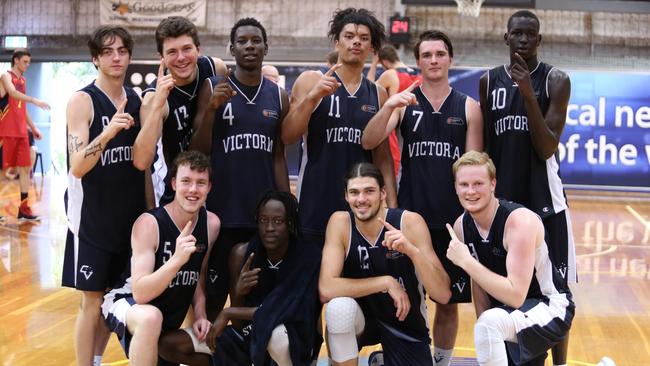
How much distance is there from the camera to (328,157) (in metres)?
3.93

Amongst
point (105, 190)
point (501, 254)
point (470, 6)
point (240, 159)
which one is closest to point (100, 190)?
point (105, 190)

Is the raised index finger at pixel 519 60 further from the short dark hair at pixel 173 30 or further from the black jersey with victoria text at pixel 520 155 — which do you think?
the short dark hair at pixel 173 30

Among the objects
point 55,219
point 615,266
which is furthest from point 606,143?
point 55,219

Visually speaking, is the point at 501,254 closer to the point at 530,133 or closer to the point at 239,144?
the point at 530,133

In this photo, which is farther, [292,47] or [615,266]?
[292,47]

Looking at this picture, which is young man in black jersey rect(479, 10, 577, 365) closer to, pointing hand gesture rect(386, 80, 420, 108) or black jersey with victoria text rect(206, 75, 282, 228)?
pointing hand gesture rect(386, 80, 420, 108)

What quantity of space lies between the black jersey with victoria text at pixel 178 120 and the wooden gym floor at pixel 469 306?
1158 mm

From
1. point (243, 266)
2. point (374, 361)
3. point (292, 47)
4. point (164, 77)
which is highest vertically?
point (292, 47)

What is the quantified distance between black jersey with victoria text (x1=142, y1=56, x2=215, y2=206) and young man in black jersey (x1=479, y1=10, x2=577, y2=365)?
1435mm

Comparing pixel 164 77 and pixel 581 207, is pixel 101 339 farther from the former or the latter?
pixel 581 207

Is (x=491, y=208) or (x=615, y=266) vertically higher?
(x=491, y=208)

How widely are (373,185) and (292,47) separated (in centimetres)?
1170

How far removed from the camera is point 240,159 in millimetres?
3742

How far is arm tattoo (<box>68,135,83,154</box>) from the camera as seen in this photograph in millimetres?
3492
